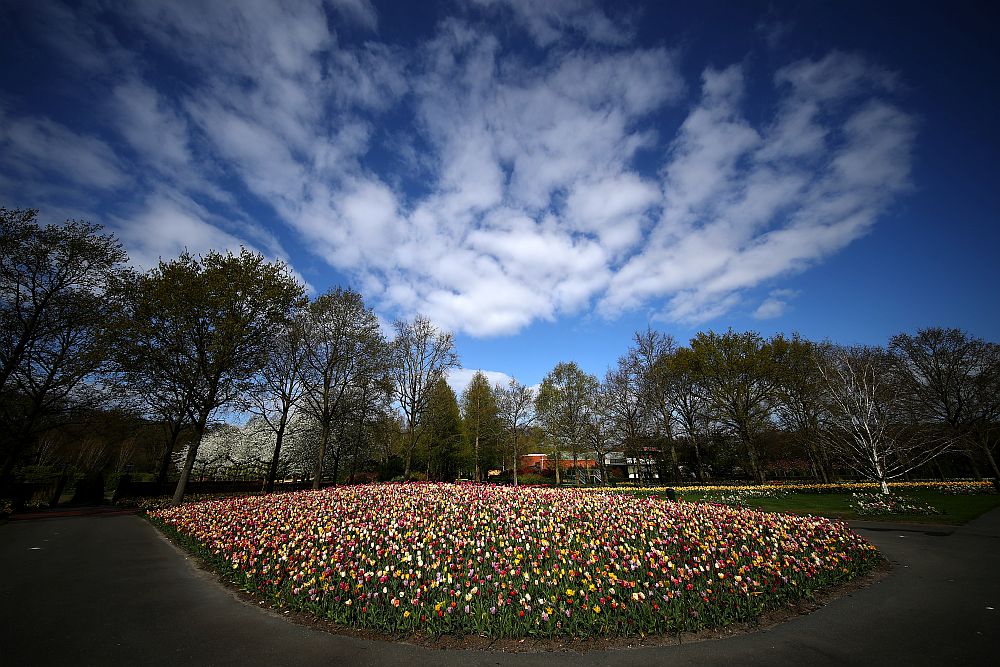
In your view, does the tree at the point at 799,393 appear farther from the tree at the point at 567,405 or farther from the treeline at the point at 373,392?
the tree at the point at 567,405

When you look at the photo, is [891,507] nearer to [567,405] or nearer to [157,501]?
[567,405]

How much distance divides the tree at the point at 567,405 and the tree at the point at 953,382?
24.0m

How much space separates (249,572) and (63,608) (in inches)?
90.2

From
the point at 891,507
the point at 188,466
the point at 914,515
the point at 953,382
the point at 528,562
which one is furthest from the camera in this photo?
the point at 953,382

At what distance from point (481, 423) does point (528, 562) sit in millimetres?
35598

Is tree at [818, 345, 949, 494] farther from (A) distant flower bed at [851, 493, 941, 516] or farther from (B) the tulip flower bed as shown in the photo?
(B) the tulip flower bed

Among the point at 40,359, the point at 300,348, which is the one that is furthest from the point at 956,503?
the point at 40,359

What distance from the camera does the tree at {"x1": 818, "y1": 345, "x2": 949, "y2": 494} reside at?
16322mm

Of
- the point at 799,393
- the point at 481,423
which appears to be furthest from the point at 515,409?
the point at 799,393

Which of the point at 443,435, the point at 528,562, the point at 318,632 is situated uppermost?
the point at 443,435

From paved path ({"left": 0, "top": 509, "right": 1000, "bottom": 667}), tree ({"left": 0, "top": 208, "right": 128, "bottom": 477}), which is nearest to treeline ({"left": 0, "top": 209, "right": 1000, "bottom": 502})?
tree ({"left": 0, "top": 208, "right": 128, "bottom": 477})

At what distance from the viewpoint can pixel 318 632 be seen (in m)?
4.86

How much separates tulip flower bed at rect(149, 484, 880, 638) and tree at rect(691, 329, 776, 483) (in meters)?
22.8

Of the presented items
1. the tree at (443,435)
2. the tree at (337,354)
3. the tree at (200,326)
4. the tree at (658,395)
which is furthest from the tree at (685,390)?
the tree at (200,326)
